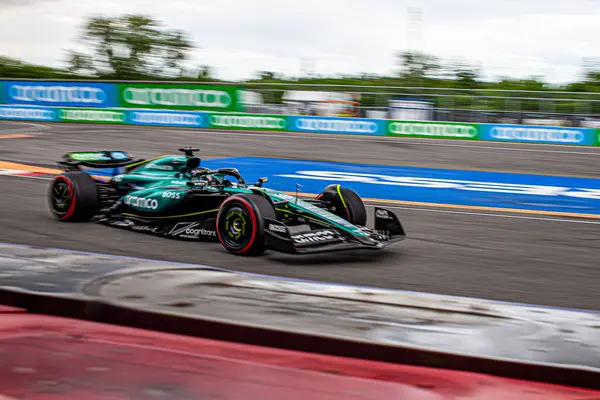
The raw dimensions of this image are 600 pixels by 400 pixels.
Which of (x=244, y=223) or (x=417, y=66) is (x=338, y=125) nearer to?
(x=417, y=66)

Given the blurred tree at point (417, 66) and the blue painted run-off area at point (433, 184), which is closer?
the blue painted run-off area at point (433, 184)

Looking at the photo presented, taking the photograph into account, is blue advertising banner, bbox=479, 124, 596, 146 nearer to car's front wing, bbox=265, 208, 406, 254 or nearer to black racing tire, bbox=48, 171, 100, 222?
black racing tire, bbox=48, 171, 100, 222

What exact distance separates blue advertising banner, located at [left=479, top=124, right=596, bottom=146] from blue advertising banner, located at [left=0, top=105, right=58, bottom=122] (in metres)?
16.0

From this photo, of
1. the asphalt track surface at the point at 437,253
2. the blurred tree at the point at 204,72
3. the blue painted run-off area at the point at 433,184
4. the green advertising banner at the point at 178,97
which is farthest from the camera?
the blurred tree at the point at 204,72

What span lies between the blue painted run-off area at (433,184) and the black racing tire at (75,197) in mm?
4691

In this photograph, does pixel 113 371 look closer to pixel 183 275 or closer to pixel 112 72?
pixel 183 275

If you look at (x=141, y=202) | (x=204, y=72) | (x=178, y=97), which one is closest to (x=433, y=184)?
(x=141, y=202)

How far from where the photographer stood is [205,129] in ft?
84.7

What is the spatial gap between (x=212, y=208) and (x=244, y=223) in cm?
75

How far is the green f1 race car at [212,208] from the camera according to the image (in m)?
6.90

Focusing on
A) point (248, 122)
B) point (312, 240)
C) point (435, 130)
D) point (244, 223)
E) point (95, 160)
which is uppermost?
point (248, 122)

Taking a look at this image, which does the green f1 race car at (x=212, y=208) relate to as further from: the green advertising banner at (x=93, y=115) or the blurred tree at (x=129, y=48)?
the blurred tree at (x=129, y=48)

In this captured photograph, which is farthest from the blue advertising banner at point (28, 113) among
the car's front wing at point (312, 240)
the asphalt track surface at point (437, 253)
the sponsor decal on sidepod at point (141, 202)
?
the car's front wing at point (312, 240)

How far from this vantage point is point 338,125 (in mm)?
25141
